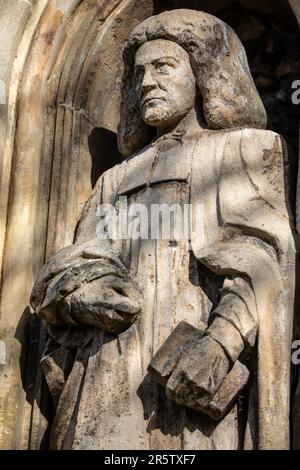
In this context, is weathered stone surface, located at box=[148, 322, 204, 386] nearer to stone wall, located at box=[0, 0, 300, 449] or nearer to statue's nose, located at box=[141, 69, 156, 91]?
stone wall, located at box=[0, 0, 300, 449]

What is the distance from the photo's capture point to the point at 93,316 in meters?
5.30

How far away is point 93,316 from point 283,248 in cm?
75

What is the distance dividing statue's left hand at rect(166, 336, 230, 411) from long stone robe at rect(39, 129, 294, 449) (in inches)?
4.8

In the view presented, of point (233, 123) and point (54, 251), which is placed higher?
point (233, 123)

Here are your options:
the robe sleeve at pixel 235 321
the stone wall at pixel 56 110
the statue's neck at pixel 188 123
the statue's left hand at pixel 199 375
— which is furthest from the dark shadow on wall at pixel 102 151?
the statue's left hand at pixel 199 375

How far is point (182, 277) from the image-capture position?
17.6 ft

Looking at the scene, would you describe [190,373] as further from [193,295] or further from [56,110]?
[56,110]

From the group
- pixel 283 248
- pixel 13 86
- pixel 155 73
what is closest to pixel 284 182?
pixel 283 248

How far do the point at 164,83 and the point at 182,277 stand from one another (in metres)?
0.85

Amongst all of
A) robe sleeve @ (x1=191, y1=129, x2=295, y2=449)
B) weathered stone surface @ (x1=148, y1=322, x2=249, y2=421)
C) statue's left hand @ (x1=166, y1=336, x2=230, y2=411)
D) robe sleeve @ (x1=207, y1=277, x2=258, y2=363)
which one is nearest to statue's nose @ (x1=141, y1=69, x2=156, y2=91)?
robe sleeve @ (x1=191, y1=129, x2=295, y2=449)

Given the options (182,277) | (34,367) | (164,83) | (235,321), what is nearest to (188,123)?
(164,83)

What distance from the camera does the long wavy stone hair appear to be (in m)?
5.70
